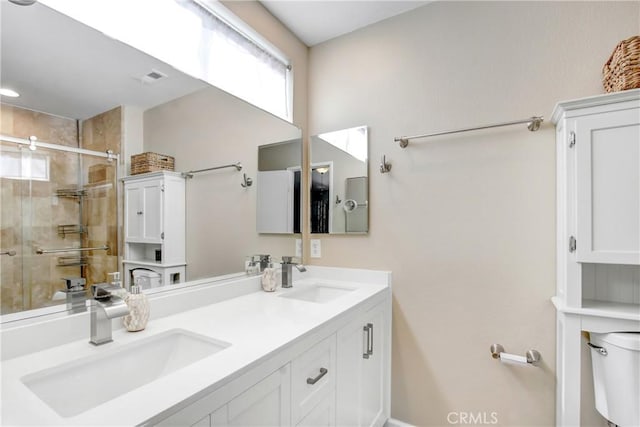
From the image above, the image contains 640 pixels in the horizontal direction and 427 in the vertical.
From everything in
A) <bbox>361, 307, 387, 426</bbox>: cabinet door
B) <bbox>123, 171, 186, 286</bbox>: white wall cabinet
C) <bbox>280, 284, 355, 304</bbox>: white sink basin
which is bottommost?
<bbox>361, 307, 387, 426</bbox>: cabinet door

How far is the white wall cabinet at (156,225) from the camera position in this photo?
1.19 metres

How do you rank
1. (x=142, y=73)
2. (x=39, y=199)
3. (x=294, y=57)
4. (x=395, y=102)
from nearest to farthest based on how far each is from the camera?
1. (x=39, y=199)
2. (x=142, y=73)
3. (x=395, y=102)
4. (x=294, y=57)

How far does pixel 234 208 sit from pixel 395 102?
115cm

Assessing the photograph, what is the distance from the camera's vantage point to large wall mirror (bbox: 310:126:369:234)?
1.93 metres

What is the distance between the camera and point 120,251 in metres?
1.15

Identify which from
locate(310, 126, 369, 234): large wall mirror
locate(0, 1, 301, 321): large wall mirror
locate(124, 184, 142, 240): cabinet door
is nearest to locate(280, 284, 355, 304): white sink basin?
locate(310, 126, 369, 234): large wall mirror

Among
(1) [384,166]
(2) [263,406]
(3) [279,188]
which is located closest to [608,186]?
(1) [384,166]

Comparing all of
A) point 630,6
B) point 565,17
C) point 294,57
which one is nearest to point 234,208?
point 294,57

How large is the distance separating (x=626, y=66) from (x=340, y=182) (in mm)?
1379

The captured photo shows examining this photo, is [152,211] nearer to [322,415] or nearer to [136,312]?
[136,312]

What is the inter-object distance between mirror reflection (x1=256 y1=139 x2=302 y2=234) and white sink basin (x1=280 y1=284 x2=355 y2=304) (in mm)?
401

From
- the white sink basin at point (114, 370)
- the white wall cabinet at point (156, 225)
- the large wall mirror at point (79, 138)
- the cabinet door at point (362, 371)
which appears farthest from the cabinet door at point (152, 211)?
the cabinet door at point (362, 371)

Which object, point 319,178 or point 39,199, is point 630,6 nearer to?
point 319,178

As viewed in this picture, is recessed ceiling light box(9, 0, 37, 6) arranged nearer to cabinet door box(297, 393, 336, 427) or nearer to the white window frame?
the white window frame
